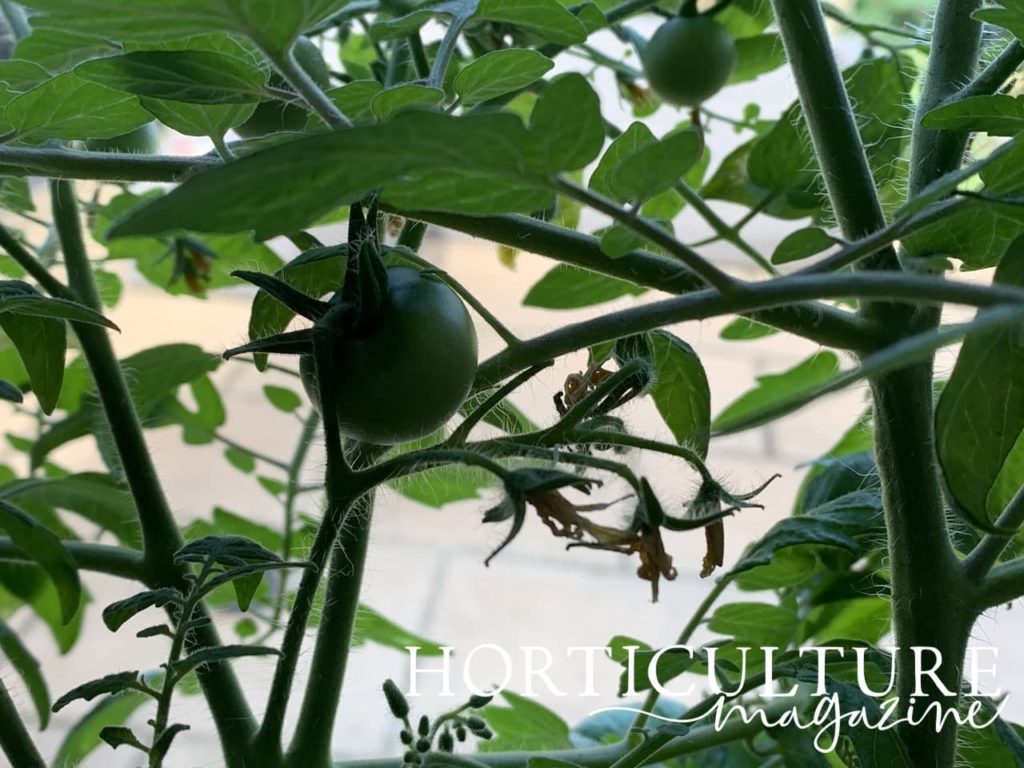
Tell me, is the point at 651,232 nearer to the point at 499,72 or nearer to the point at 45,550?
the point at 499,72

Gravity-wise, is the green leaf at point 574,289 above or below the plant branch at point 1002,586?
above

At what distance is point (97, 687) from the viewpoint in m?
0.23

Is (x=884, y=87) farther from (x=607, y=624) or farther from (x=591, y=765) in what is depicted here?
(x=607, y=624)

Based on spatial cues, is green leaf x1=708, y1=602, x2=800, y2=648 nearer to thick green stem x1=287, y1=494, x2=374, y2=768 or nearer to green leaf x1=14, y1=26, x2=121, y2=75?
thick green stem x1=287, y1=494, x2=374, y2=768

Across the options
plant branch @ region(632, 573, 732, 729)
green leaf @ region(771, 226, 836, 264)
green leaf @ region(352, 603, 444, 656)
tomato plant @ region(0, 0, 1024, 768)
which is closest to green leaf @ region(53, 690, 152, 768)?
tomato plant @ region(0, 0, 1024, 768)

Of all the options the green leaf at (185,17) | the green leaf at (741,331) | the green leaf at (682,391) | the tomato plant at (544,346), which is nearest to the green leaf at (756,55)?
the tomato plant at (544,346)

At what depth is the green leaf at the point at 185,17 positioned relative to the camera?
16 cm

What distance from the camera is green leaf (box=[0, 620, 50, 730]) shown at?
0.35 metres

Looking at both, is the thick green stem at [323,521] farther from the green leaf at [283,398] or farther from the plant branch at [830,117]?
the green leaf at [283,398]

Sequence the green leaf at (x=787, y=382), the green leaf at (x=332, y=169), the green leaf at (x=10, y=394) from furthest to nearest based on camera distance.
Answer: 1. the green leaf at (x=787, y=382)
2. the green leaf at (x=10, y=394)
3. the green leaf at (x=332, y=169)

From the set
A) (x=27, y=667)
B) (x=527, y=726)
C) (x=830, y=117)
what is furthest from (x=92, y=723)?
(x=830, y=117)

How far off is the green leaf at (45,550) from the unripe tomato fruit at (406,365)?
0.10 metres

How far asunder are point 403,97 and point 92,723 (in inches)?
13.8

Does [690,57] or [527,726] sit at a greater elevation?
[690,57]
